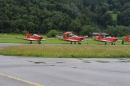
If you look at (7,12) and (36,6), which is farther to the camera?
(36,6)

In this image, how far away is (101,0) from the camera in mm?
185000

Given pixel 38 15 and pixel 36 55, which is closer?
pixel 36 55

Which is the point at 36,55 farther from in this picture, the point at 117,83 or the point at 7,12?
the point at 7,12

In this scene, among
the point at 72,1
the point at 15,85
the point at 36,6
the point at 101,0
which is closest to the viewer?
the point at 15,85

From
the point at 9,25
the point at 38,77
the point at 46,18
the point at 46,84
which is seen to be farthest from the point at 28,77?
the point at 46,18

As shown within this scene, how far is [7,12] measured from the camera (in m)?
113

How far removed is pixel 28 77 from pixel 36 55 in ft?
35.3

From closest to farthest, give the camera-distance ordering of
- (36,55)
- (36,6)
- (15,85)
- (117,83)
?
(15,85)
(117,83)
(36,55)
(36,6)

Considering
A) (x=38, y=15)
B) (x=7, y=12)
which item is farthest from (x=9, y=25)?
(x=38, y=15)

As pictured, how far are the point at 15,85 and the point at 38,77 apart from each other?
5.63ft

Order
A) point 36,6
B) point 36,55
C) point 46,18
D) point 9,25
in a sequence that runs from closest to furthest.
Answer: point 36,55
point 9,25
point 46,18
point 36,6

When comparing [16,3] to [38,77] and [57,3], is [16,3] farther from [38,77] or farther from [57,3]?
[38,77]

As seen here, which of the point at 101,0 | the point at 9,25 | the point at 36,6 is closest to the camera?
the point at 9,25

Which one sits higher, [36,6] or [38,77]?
[36,6]
